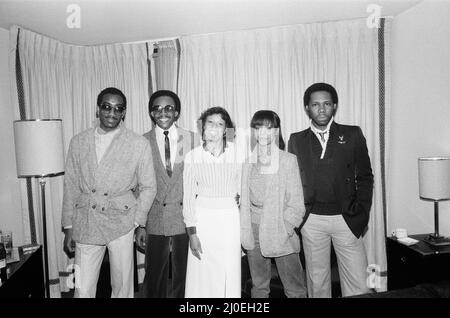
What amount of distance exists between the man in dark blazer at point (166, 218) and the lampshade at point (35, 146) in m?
0.64

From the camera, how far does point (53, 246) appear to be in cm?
261

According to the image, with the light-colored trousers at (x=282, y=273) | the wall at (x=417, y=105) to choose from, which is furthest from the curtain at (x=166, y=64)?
the wall at (x=417, y=105)

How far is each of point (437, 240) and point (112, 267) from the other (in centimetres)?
202

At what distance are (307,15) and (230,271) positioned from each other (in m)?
1.89

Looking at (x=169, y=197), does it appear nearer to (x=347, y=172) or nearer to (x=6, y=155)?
(x=347, y=172)

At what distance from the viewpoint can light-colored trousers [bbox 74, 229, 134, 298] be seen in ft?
6.11

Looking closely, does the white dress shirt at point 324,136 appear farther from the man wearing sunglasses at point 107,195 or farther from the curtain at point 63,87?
the curtain at point 63,87

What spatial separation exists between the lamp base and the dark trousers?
1553 millimetres

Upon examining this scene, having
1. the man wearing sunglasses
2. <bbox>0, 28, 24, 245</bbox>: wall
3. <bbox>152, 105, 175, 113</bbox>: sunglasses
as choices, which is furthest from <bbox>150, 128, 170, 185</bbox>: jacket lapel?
<bbox>0, 28, 24, 245</bbox>: wall

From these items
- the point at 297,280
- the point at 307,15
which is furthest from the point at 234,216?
the point at 307,15

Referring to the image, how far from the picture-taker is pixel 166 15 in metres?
2.26

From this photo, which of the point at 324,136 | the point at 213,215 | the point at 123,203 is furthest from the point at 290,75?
the point at 123,203

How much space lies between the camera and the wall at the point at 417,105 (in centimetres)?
201

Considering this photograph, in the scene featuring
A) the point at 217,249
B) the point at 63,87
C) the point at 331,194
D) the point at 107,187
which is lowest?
the point at 217,249
